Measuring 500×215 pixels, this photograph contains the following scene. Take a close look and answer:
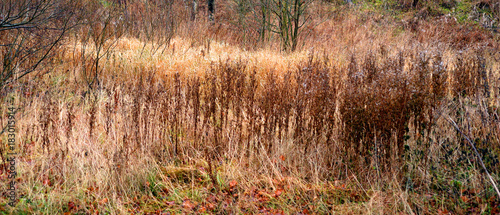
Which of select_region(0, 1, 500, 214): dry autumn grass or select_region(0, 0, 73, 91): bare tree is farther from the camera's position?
select_region(0, 0, 73, 91): bare tree

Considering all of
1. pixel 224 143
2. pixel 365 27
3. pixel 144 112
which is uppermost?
pixel 365 27

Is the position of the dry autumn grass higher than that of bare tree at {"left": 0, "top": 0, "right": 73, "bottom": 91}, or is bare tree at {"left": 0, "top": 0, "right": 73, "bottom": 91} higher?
bare tree at {"left": 0, "top": 0, "right": 73, "bottom": 91}

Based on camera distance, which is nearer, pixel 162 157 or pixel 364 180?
pixel 364 180

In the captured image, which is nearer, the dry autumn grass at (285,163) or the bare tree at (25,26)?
the dry autumn grass at (285,163)

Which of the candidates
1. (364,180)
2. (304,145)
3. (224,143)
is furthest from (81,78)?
(364,180)

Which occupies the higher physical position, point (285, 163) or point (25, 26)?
point (25, 26)

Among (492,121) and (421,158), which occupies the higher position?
(492,121)

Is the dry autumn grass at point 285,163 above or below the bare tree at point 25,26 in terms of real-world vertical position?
below

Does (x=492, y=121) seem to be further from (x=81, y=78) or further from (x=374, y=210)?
(x=81, y=78)

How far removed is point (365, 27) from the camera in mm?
11453

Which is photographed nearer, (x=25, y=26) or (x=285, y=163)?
(x=285, y=163)

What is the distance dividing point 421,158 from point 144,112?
94.8 inches

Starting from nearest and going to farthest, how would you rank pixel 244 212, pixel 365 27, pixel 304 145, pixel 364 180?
pixel 244 212 < pixel 364 180 < pixel 304 145 < pixel 365 27

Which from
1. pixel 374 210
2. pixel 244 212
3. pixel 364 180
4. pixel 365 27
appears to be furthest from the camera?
pixel 365 27
